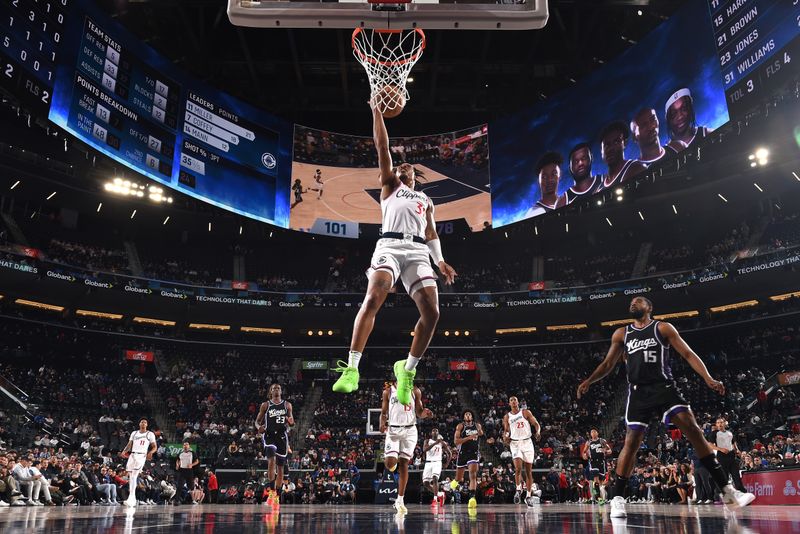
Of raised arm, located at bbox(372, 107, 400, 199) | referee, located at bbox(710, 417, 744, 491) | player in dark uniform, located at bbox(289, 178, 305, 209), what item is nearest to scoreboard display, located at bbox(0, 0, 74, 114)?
player in dark uniform, located at bbox(289, 178, 305, 209)

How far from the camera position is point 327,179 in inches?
1273

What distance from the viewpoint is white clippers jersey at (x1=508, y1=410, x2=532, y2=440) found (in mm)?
13664

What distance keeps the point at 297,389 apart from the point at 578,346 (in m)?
16.6

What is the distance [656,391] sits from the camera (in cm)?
727

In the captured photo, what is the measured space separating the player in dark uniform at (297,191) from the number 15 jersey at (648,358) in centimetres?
2551

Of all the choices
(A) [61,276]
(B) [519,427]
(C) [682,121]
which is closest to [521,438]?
(B) [519,427]

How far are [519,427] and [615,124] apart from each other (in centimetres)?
1861

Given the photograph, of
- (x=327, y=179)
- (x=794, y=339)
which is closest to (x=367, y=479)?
(x=327, y=179)

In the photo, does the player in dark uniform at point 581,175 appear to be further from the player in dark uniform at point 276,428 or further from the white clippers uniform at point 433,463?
the player in dark uniform at point 276,428

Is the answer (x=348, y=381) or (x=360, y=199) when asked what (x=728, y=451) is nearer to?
(x=348, y=381)

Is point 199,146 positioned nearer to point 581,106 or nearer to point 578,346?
point 581,106

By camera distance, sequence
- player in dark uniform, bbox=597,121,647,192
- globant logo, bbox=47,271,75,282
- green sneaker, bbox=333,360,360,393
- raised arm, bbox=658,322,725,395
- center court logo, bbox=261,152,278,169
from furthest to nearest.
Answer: globant logo, bbox=47,271,75,282
center court logo, bbox=261,152,278,169
player in dark uniform, bbox=597,121,647,192
raised arm, bbox=658,322,725,395
green sneaker, bbox=333,360,360,393

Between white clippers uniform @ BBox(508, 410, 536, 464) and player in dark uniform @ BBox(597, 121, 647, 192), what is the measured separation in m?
16.3

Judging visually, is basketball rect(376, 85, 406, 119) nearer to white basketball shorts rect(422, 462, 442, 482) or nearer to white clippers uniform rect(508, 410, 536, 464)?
white clippers uniform rect(508, 410, 536, 464)
